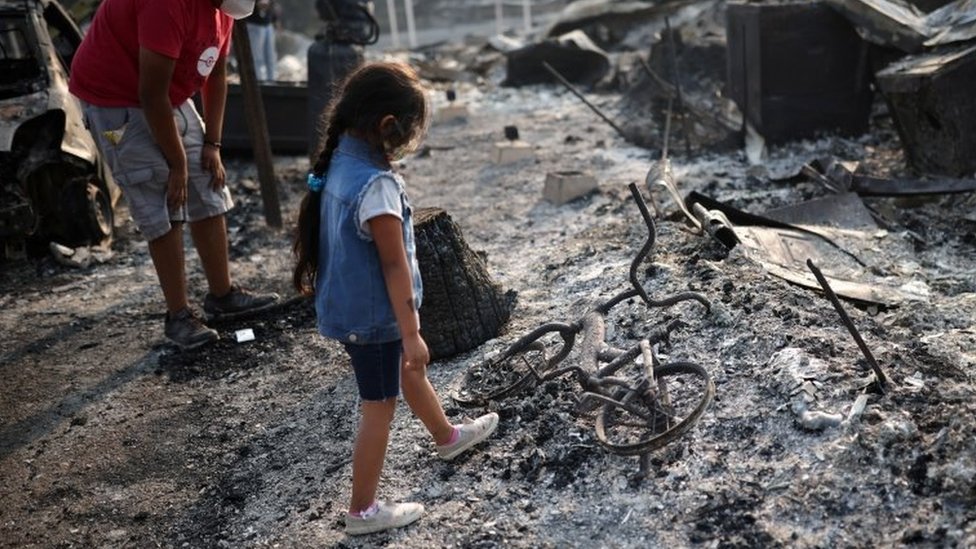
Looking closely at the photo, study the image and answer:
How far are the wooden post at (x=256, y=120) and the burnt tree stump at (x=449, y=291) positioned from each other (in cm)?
270

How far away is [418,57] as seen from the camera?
17.3m

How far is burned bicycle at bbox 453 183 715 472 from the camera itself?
10.8 ft

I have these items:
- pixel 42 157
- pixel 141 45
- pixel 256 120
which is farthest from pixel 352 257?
pixel 42 157

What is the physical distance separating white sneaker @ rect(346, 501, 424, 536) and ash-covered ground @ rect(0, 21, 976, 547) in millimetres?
35

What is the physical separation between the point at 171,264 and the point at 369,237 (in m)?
2.47

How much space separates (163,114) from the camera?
4.48 metres

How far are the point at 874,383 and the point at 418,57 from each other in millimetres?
14879

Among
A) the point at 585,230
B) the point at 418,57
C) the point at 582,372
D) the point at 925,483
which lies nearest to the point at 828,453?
the point at 925,483

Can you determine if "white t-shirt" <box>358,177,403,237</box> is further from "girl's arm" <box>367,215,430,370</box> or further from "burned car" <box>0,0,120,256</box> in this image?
"burned car" <box>0,0,120,256</box>

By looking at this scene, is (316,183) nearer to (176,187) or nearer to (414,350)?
(414,350)

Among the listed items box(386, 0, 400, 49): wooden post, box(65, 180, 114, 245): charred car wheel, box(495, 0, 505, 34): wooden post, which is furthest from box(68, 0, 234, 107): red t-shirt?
box(495, 0, 505, 34): wooden post

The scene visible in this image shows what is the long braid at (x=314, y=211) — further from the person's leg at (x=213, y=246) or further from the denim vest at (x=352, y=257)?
the person's leg at (x=213, y=246)

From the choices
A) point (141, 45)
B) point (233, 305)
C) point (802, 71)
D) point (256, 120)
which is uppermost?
point (141, 45)

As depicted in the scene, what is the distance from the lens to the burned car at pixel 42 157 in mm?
6246
